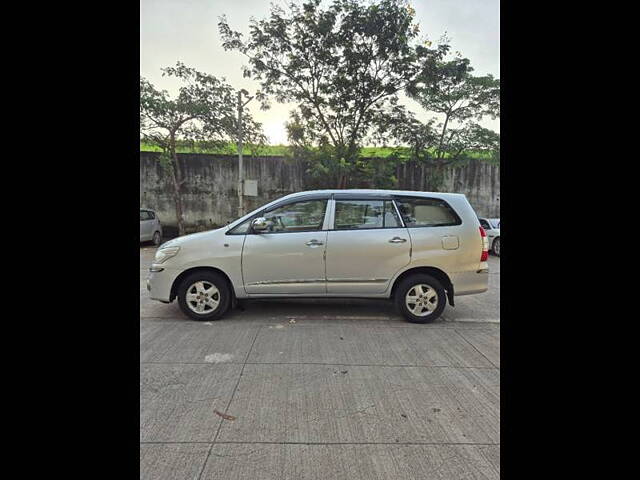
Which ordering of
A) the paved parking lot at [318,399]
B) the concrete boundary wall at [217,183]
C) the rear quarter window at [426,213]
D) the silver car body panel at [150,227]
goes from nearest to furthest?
the paved parking lot at [318,399], the rear quarter window at [426,213], the silver car body panel at [150,227], the concrete boundary wall at [217,183]

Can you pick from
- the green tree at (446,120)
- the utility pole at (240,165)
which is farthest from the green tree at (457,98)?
the utility pole at (240,165)

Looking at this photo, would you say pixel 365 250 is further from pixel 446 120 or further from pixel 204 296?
pixel 446 120

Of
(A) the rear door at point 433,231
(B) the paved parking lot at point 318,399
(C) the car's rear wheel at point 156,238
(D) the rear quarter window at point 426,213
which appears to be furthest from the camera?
(C) the car's rear wheel at point 156,238

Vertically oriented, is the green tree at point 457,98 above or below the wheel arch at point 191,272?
above

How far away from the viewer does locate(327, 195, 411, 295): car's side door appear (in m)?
4.61

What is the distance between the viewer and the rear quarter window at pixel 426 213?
4.72 m

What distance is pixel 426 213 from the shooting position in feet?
15.7

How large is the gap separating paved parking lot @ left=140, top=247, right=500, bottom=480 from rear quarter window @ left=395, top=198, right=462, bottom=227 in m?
1.31

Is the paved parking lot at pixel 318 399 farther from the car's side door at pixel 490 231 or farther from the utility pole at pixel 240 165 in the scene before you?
the utility pole at pixel 240 165

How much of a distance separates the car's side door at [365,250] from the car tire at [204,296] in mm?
1378

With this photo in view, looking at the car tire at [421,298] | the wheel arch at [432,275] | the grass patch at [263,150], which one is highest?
the grass patch at [263,150]
